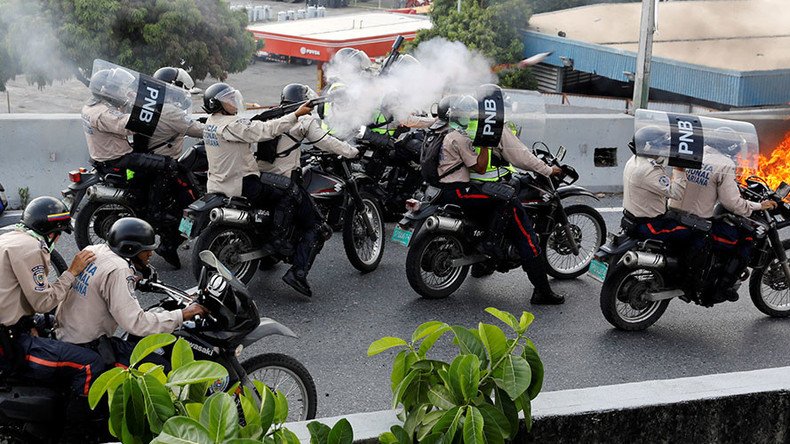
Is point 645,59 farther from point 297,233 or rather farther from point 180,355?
point 180,355

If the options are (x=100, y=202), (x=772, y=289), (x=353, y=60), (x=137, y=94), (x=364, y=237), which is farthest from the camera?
(x=353, y=60)

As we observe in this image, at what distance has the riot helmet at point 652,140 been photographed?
304 inches

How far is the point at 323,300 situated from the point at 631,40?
23650 mm

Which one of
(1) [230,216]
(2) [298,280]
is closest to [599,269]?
(2) [298,280]

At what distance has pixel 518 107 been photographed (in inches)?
345

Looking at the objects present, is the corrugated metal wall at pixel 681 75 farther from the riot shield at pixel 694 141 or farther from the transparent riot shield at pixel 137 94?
the transparent riot shield at pixel 137 94

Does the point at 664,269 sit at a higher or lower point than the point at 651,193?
lower

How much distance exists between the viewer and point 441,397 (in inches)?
139

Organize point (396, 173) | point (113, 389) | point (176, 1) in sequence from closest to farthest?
1. point (113, 389)
2. point (396, 173)
3. point (176, 1)

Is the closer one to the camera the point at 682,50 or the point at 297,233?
the point at 297,233

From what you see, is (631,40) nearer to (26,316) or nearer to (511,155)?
(511,155)

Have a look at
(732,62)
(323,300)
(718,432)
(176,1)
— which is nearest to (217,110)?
(323,300)

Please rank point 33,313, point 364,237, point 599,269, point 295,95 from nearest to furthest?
point 33,313, point 599,269, point 295,95, point 364,237

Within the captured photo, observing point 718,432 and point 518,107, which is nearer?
point 718,432
